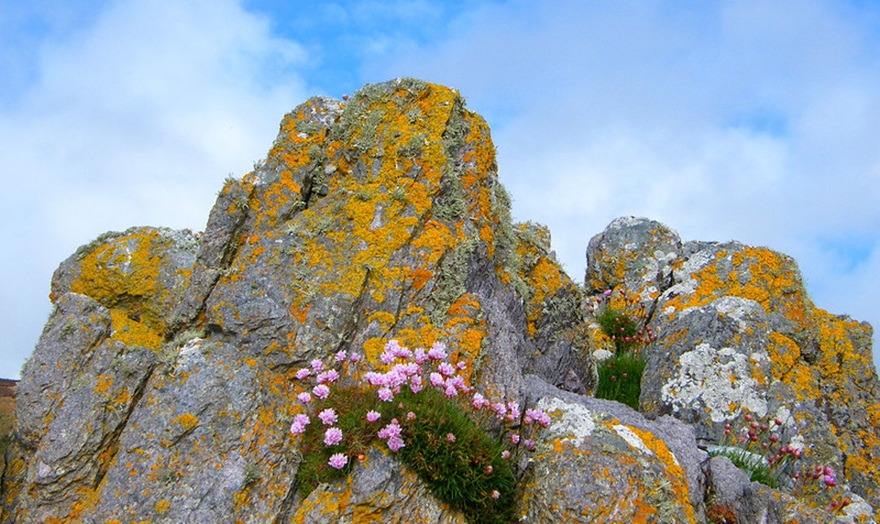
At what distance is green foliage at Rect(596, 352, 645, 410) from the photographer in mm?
13250

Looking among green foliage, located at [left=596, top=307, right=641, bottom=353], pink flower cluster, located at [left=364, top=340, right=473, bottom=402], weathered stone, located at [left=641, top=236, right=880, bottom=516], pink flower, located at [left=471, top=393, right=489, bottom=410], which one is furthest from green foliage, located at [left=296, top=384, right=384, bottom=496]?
green foliage, located at [left=596, top=307, right=641, bottom=353]

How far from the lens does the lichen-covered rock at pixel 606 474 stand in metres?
6.82

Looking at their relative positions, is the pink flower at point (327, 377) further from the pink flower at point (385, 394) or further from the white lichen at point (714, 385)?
the white lichen at point (714, 385)

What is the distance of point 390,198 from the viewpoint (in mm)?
9711

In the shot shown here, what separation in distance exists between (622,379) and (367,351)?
24.3 ft

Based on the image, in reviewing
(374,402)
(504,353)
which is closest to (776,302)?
(504,353)

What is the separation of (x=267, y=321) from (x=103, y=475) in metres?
2.61

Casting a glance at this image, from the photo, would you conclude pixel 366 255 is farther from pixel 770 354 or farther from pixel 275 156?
pixel 770 354

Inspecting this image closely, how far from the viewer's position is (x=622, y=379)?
13.7 metres

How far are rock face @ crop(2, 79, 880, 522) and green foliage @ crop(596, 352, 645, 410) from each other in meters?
0.67

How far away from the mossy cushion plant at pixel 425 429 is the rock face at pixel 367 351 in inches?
7.9

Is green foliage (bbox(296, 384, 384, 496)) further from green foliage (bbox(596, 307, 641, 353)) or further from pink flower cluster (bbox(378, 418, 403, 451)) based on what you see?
green foliage (bbox(596, 307, 641, 353))

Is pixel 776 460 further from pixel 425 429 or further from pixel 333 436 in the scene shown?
pixel 333 436

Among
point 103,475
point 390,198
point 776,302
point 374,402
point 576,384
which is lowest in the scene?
point 103,475
